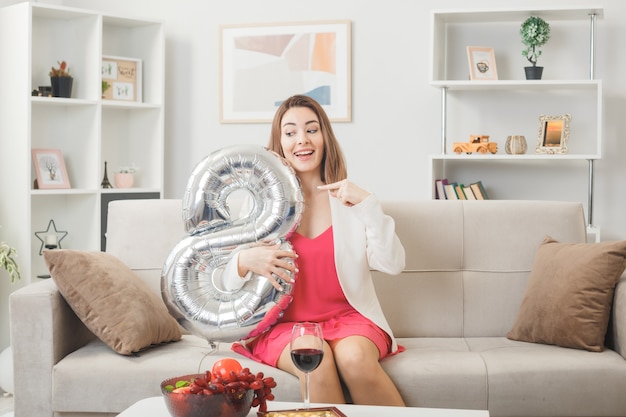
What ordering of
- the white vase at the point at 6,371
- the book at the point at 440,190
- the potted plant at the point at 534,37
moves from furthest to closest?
1. the book at the point at 440,190
2. the potted plant at the point at 534,37
3. the white vase at the point at 6,371

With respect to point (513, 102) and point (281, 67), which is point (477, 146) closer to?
point (513, 102)

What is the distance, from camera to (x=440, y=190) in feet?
14.1

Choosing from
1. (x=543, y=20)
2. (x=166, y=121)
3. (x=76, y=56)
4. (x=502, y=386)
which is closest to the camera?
(x=502, y=386)

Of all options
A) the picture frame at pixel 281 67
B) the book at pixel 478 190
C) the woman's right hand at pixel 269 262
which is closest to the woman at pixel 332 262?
the woman's right hand at pixel 269 262

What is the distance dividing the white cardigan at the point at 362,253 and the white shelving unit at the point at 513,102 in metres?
1.64

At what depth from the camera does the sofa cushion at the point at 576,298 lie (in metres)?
2.61

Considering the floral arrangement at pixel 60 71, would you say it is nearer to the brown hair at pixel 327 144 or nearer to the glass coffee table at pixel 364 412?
the brown hair at pixel 327 144

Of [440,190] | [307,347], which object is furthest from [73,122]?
[307,347]

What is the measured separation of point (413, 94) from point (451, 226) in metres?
1.72

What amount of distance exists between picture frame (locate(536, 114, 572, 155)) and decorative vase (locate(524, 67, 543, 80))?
0.68 ft

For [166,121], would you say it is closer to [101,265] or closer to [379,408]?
[101,265]

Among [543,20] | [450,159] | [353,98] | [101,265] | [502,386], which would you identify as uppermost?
[543,20]

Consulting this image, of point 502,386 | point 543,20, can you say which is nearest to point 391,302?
point 502,386

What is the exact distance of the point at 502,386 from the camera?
95.6 inches
